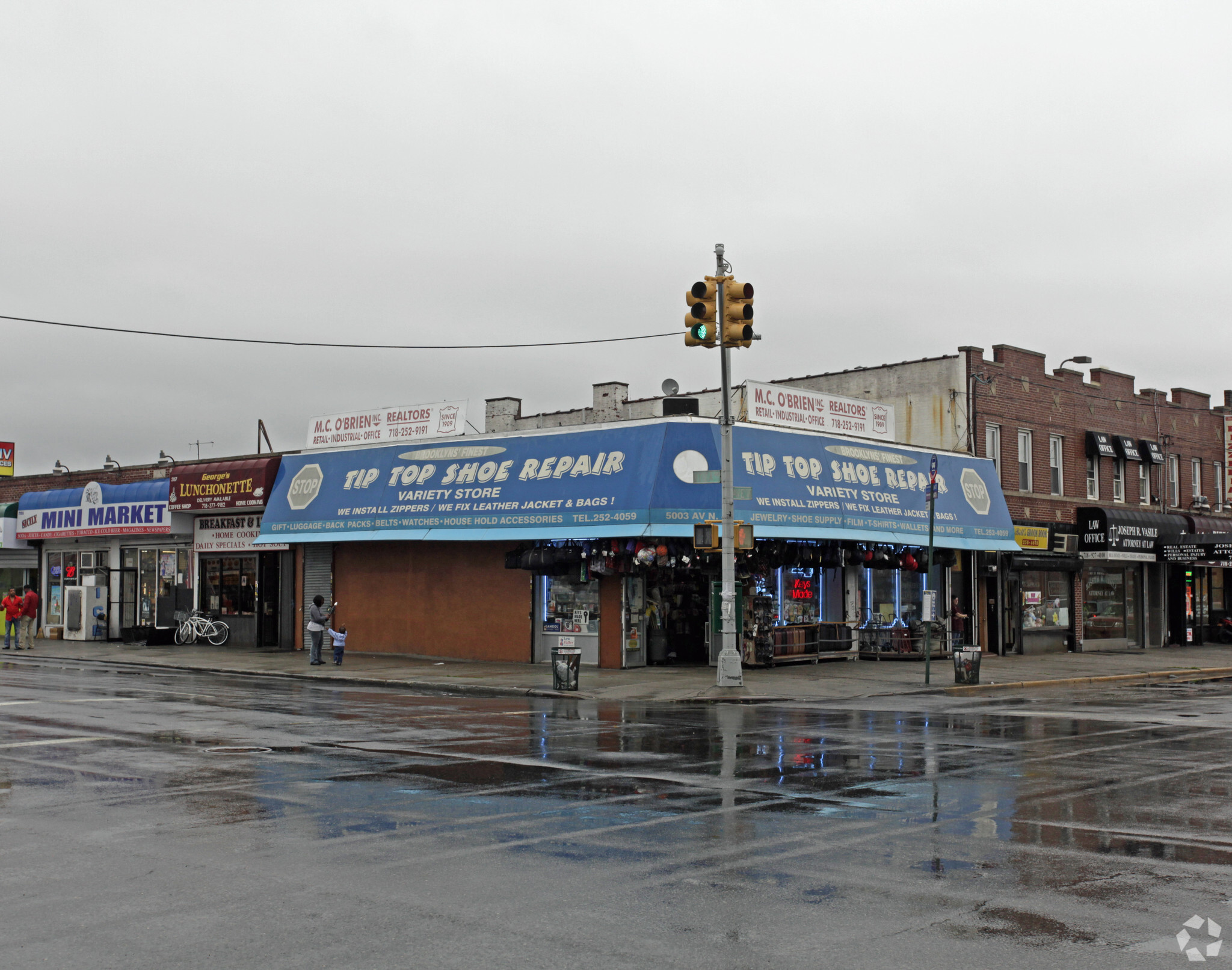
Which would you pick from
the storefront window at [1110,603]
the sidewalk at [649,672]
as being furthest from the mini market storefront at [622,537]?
the storefront window at [1110,603]

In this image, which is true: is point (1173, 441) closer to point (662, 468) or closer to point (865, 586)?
point (865, 586)

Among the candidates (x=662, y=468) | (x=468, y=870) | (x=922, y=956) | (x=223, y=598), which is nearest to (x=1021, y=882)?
(x=922, y=956)

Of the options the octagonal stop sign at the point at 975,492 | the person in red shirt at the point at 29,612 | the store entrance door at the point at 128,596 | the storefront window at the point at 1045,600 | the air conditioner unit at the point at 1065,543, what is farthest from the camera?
the store entrance door at the point at 128,596

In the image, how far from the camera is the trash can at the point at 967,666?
24.6 metres

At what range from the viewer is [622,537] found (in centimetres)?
2658

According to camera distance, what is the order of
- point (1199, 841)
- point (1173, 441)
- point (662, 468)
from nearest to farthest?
point (1199, 841), point (662, 468), point (1173, 441)

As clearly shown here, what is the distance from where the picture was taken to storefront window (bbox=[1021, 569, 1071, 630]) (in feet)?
117

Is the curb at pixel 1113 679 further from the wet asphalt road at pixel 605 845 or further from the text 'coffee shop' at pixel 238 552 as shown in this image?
the text 'coffee shop' at pixel 238 552

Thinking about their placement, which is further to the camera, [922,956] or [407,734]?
[407,734]

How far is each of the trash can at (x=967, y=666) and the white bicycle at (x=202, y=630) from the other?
2179 cm

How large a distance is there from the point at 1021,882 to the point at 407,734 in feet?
31.1

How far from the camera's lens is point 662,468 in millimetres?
26641

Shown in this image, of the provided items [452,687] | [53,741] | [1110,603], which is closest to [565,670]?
[452,687]

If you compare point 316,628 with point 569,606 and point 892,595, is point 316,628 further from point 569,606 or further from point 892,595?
point 892,595
